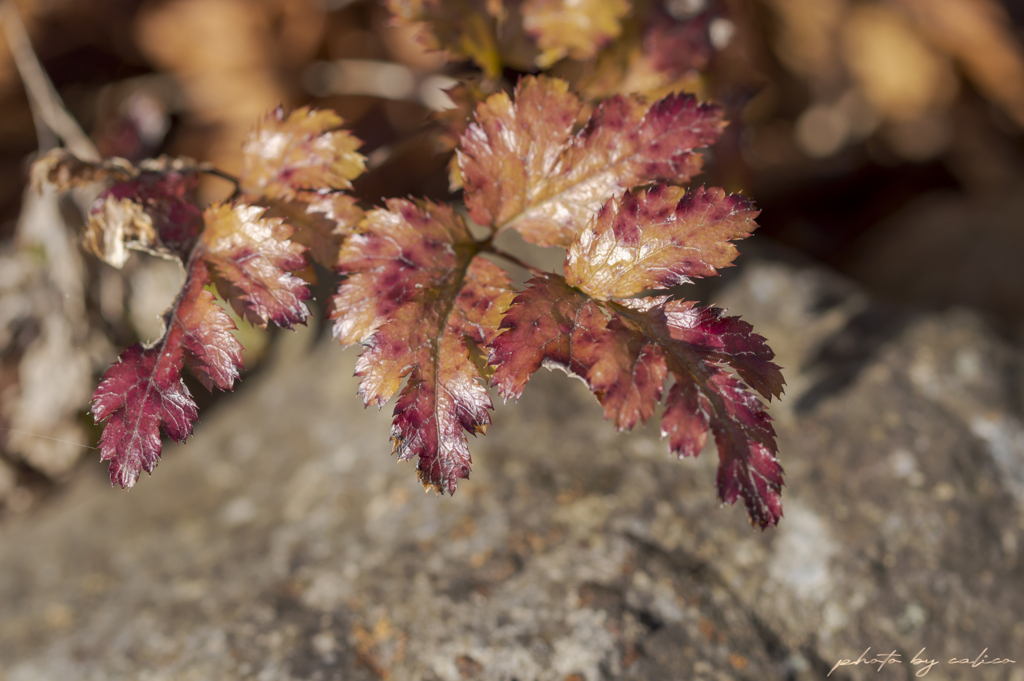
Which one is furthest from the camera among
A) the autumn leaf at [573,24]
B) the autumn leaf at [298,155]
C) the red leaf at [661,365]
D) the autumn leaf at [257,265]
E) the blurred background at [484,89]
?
the blurred background at [484,89]

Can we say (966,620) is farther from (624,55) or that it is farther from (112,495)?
(112,495)

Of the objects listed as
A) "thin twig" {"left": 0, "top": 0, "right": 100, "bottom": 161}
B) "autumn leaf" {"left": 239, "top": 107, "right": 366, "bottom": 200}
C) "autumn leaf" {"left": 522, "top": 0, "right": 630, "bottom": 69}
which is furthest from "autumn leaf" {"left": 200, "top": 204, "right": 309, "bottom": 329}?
"thin twig" {"left": 0, "top": 0, "right": 100, "bottom": 161}

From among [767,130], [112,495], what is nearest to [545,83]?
[112,495]

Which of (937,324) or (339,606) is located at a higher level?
(937,324)

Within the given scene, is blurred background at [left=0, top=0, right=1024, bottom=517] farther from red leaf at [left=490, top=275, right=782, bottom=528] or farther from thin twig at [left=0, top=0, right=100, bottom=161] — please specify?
red leaf at [left=490, top=275, right=782, bottom=528]

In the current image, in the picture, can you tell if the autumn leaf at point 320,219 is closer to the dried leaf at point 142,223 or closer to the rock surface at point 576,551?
the dried leaf at point 142,223

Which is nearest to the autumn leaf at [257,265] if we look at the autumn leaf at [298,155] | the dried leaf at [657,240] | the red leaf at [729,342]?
the autumn leaf at [298,155]
